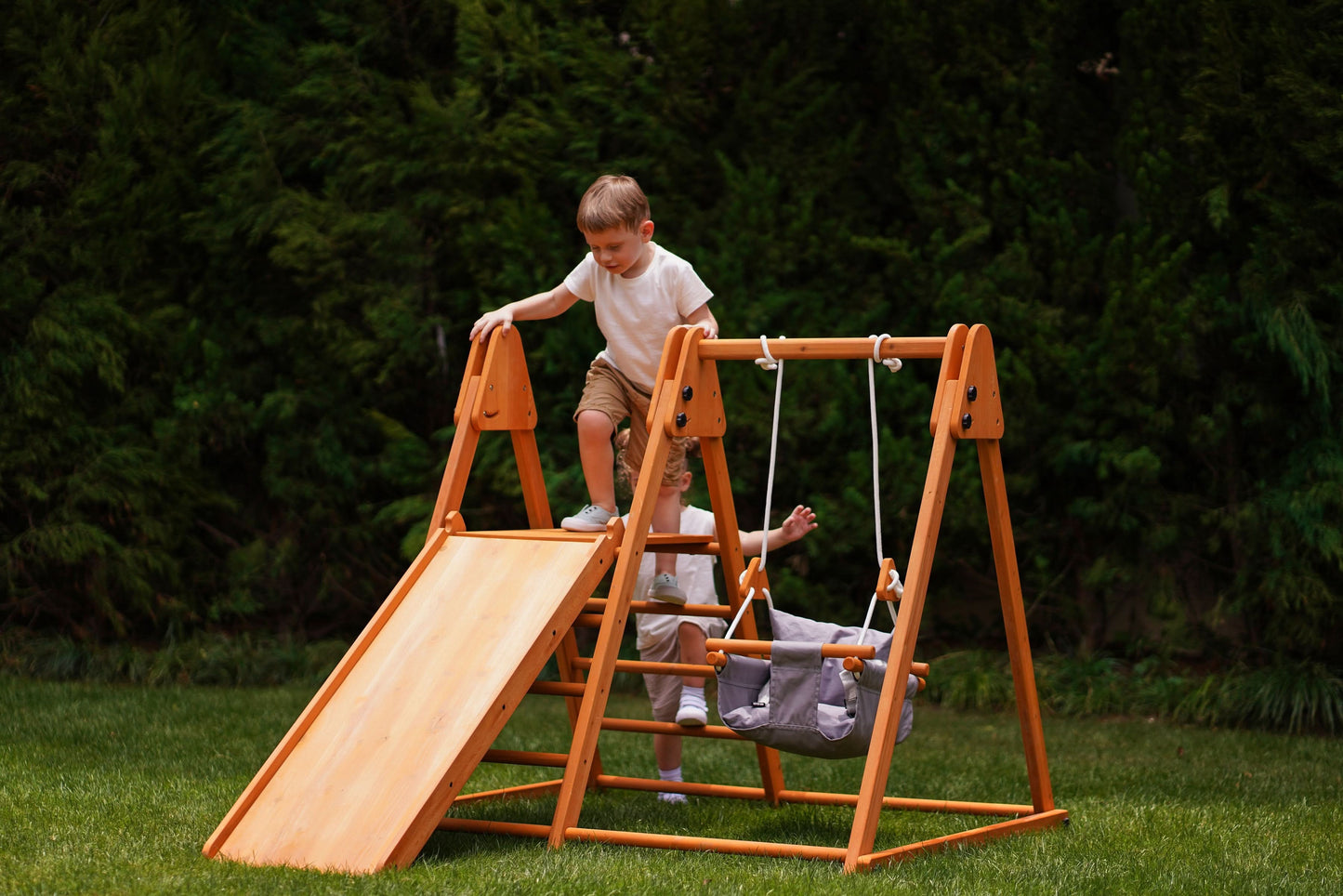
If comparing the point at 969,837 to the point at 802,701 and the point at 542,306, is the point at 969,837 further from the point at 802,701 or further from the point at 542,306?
the point at 542,306

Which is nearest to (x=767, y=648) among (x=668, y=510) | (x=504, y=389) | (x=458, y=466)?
(x=668, y=510)

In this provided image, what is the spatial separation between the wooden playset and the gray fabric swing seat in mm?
60

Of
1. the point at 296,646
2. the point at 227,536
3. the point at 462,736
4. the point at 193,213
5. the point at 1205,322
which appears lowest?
the point at 296,646

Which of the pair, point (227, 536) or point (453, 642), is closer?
point (453, 642)

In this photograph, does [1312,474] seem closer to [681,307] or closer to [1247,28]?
[1247,28]

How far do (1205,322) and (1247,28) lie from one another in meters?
1.42

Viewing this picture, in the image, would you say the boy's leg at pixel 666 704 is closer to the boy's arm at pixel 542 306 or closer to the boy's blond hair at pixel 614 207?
the boy's arm at pixel 542 306

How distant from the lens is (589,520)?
15.4 ft

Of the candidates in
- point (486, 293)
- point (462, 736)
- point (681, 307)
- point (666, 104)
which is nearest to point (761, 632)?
point (486, 293)

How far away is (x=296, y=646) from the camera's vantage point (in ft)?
28.6

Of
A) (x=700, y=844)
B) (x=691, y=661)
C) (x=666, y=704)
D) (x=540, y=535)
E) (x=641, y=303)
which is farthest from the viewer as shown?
(x=666, y=704)

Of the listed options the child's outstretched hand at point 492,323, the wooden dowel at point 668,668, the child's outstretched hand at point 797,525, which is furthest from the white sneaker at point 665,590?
the child's outstretched hand at point 492,323

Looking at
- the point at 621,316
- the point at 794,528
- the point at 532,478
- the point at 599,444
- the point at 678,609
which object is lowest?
the point at 678,609

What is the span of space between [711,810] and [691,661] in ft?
1.67
